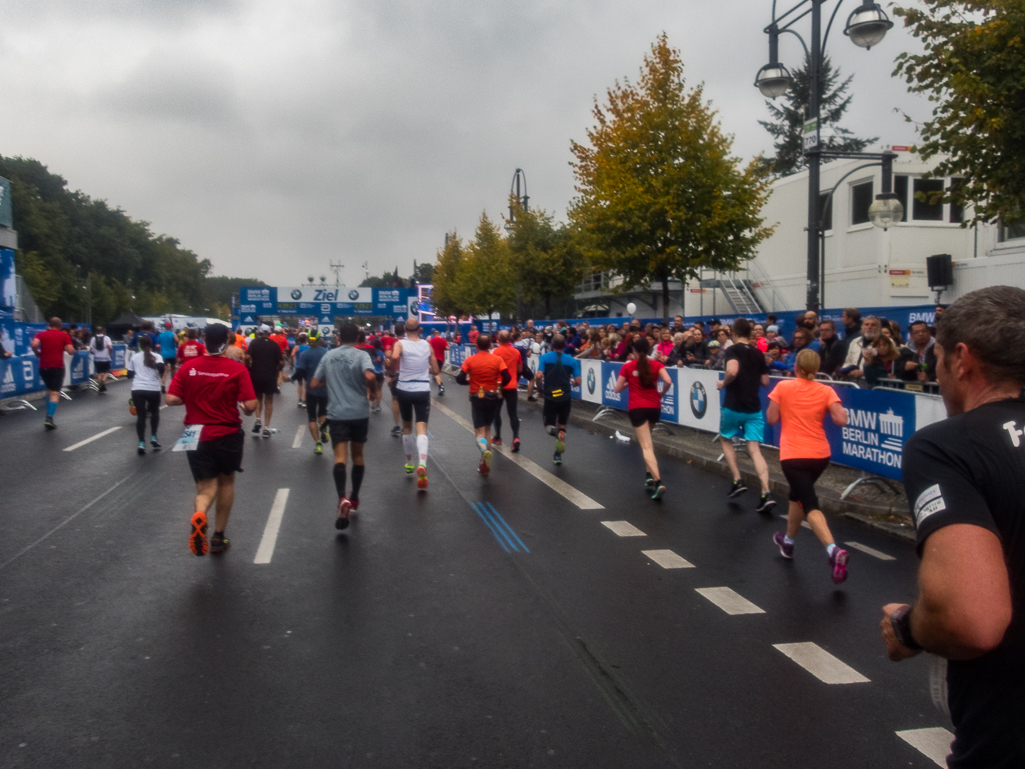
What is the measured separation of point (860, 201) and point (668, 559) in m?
24.6

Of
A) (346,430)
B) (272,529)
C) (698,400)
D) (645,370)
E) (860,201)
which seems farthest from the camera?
(860,201)

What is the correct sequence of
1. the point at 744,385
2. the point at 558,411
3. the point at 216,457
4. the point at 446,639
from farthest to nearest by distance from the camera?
the point at 558,411 → the point at 744,385 → the point at 216,457 → the point at 446,639

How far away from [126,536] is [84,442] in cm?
703

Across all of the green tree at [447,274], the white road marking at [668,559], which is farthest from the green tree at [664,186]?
the green tree at [447,274]

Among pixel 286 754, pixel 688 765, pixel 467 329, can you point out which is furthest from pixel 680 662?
pixel 467 329

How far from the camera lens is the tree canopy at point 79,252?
228ft

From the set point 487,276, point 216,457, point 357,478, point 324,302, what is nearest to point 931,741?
point 216,457

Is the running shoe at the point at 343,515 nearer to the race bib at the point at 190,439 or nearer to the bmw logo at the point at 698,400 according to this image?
the race bib at the point at 190,439

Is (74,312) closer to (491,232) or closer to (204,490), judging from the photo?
(491,232)

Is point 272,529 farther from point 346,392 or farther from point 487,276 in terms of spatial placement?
point 487,276

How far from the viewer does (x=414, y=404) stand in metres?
9.84

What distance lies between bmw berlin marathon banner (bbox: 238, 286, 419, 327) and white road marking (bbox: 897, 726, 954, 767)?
50815mm

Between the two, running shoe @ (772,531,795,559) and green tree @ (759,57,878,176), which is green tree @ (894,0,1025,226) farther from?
green tree @ (759,57,878,176)

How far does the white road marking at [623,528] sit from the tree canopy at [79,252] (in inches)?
2509
